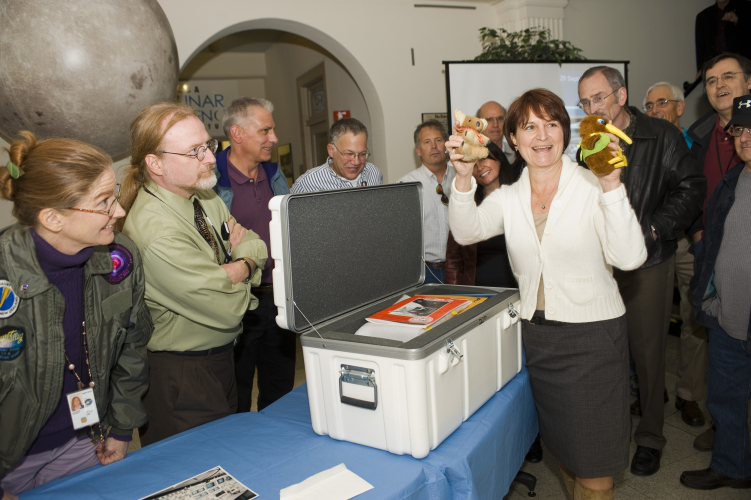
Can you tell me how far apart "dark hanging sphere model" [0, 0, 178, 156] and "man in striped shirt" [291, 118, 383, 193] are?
3.40 feet

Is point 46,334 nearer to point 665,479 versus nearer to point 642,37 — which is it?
point 665,479

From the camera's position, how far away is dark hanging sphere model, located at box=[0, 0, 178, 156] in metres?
2.38

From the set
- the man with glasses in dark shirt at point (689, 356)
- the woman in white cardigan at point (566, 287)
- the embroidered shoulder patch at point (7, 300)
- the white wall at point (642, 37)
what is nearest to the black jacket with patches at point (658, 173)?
the man with glasses in dark shirt at point (689, 356)

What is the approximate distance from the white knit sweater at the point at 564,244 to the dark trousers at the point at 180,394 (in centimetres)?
90

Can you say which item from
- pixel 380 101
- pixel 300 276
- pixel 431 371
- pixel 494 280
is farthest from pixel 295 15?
pixel 431 371

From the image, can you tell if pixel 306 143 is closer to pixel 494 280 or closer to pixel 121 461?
pixel 494 280

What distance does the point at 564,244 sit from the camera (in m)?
1.45

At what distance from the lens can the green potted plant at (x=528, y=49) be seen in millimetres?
4473

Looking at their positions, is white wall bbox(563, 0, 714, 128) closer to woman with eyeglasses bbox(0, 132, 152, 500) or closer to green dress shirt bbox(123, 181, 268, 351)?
green dress shirt bbox(123, 181, 268, 351)

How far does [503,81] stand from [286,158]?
4011mm

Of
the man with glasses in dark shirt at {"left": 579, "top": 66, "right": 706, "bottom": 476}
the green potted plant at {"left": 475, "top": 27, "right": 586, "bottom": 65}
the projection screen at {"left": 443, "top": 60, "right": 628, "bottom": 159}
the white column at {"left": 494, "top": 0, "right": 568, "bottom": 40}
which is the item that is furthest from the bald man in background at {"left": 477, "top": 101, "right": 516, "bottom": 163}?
the white column at {"left": 494, "top": 0, "right": 568, "bottom": 40}

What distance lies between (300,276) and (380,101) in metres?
3.39

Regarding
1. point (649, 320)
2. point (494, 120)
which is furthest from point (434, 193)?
point (649, 320)

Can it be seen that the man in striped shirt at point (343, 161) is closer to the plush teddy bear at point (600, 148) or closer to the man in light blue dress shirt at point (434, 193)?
the man in light blue dress shirt at point (434, 193)
